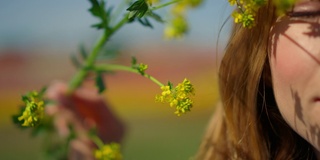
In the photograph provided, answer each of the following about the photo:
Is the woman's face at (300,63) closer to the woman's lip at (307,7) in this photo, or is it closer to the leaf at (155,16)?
the woman's lip at (307,7)

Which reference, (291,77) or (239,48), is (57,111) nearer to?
(239,48)

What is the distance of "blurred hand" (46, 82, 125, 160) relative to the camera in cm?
154

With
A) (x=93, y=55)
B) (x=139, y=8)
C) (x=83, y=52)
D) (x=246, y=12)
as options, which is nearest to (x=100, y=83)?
(x=93, y=55)

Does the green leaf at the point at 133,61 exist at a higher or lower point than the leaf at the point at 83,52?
lower

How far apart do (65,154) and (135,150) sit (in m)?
5.47

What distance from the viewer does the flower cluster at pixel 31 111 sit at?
985 mm

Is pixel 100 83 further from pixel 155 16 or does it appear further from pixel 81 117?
pixel 81 117

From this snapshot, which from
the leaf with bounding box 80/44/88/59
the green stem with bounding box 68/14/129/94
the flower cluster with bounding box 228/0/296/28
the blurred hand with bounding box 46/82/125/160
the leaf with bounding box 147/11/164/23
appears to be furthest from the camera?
the blurred hand with bounding box 46/82/125/160

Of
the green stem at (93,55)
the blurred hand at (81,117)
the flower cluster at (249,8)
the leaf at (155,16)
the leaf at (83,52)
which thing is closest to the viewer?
the flower cluster at (249,8)

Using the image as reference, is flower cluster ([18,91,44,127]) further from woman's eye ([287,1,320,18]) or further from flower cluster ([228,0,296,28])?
woman's eye ([287,1,320,18])

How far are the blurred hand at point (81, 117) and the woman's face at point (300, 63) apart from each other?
0.55 metres

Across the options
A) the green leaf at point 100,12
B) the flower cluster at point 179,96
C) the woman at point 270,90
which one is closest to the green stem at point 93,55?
the green leaf at point 100,12

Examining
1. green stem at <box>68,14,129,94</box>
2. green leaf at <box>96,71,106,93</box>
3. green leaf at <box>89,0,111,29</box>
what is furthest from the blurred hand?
green leaf at <box>89,0,111,29</box>

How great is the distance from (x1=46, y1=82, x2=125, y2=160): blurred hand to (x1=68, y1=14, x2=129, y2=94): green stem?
0.06m
